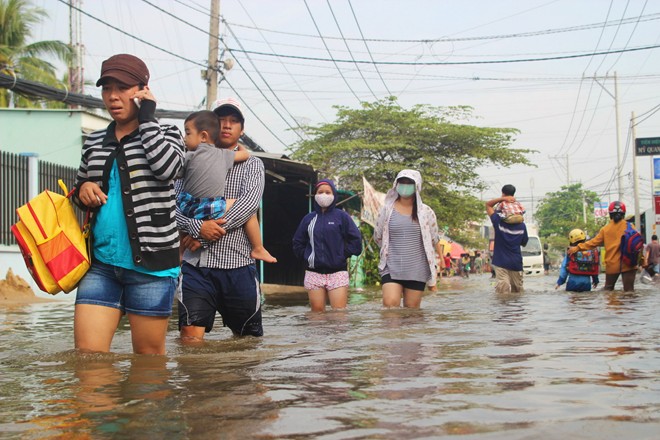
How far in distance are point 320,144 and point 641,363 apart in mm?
33376

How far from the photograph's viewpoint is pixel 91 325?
4.18 meters

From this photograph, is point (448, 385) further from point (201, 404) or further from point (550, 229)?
point (550, 229)

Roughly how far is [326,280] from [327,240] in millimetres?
420

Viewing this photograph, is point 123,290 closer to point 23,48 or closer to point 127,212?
point 127,212

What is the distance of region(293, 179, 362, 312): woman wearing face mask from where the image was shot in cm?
879

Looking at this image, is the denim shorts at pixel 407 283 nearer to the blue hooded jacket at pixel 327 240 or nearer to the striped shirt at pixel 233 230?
the blue hooded jacket at pixel 327 240

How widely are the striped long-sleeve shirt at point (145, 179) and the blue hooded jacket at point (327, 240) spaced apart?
451 cm

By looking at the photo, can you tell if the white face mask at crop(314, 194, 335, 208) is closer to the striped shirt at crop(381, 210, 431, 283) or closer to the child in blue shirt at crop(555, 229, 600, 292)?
the striped shirt at crop(381, 210, 431, 283)

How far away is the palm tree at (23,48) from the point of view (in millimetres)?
33031

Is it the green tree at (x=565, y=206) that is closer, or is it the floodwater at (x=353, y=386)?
the floodwater at (x=353, y=386)

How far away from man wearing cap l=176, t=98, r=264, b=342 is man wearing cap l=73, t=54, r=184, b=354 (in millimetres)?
→ 911

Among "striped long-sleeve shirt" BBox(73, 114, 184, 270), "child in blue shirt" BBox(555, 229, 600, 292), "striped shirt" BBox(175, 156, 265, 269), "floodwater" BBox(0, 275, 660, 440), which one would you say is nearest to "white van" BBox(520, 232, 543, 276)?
"child in blue shirt" BBox(555, 229, 600, 292)

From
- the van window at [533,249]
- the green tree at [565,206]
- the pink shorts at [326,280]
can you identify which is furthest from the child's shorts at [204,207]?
the green tree at [565,206]

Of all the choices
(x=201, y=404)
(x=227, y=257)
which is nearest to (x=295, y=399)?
(x=201, y=404)
